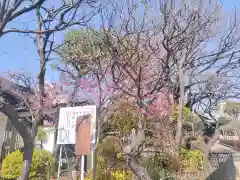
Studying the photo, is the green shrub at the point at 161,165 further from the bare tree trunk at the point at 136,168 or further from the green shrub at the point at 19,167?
the green shrub at the point at 19,167

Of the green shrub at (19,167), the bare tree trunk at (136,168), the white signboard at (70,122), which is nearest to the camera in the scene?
the bare tree trunk at (136,168)

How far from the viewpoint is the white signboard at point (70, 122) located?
6965 millimetres

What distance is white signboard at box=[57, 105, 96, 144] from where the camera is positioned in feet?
22.9

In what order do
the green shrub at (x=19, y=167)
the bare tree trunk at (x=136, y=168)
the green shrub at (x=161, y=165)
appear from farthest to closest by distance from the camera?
1. the green shrub at (x=19, y=167)
2. the green shrub at (x=161, y=165)
3. the bare tree trunk at (x=136, y=168)

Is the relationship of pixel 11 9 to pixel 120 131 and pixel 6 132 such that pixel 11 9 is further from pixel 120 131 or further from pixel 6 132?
pixel 6 132

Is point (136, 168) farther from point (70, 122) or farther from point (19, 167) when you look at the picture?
point (19, 167)

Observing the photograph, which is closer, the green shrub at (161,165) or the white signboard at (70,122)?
the white signboard at (70,122)

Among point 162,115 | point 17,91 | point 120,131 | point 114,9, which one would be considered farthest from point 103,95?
point 17,91

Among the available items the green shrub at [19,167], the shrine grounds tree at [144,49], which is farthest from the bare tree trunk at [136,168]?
the green shrub at [19,167]

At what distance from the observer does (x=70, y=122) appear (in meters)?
7.26

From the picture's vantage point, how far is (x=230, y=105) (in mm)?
15914

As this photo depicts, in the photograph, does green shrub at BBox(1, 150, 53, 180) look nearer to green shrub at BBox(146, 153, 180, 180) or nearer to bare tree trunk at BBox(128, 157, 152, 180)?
green shrub at BBox(146, 153, 180, 180)

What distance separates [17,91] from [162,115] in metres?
6.96

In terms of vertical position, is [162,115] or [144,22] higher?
[144,22]
